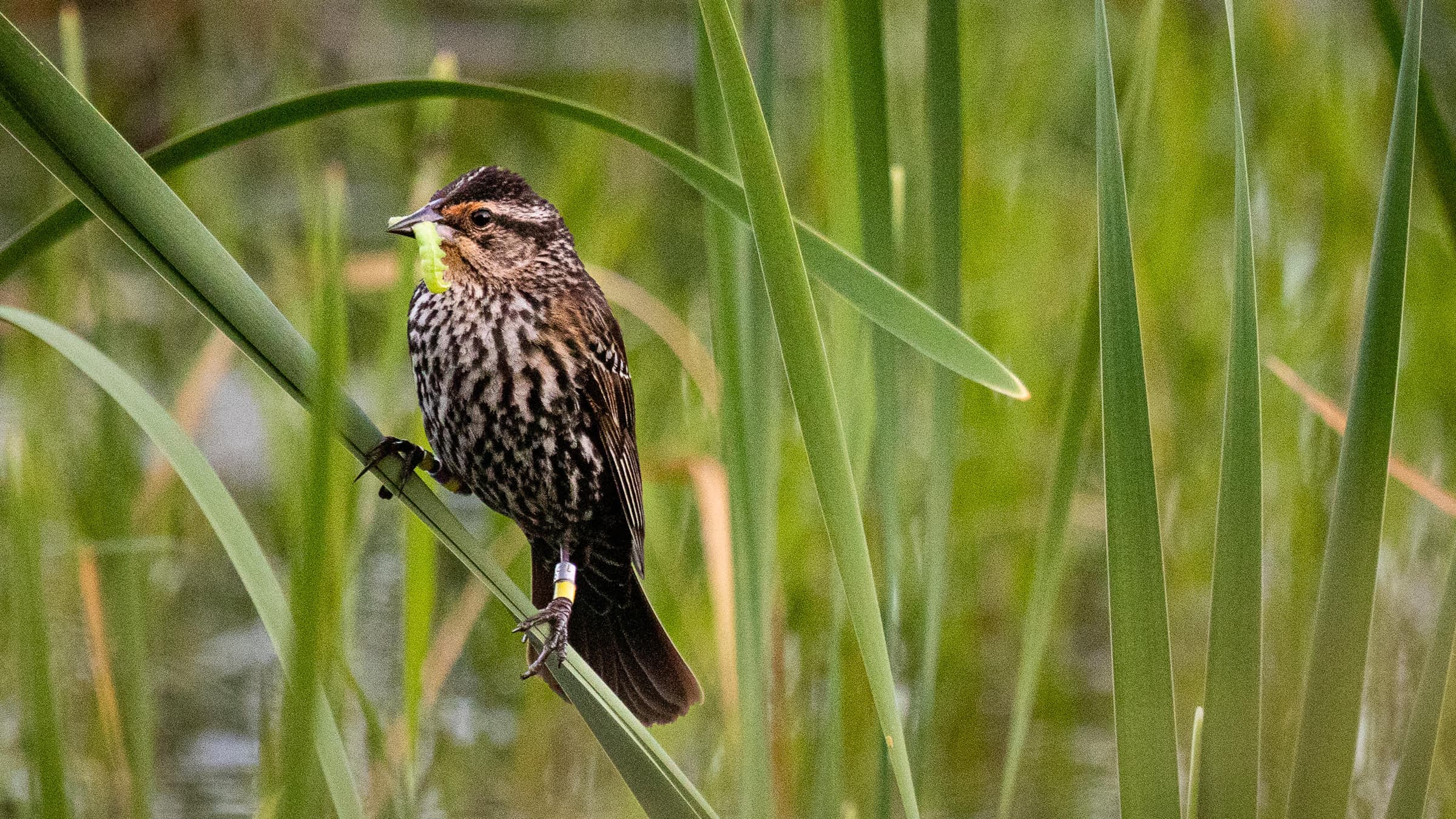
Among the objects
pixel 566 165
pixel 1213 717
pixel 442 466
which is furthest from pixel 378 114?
pixel 1213 717

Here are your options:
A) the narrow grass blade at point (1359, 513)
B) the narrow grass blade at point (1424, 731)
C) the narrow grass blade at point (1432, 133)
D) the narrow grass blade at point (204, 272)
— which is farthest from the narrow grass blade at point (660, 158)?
the narrow grass blade at point (1432, 133)

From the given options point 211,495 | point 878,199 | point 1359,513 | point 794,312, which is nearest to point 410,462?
point 211,495

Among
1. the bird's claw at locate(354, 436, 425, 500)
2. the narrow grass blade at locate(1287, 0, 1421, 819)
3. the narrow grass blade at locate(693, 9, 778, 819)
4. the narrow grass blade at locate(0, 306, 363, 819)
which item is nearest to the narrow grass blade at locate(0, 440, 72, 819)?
the narrow grass blade at locate(0, 306, 363, 819)

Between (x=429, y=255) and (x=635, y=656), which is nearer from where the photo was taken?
(x=429, y=255)

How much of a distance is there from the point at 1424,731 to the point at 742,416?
2.25 feet

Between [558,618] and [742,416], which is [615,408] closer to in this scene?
[742,416]

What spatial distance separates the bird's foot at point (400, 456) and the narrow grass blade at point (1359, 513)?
77cm

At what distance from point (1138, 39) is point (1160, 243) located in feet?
4.82

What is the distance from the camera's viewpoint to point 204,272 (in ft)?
2.99

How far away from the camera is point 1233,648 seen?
44.6 inches

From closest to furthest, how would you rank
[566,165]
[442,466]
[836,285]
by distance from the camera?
[836,285] → [442,466] → [566,165]

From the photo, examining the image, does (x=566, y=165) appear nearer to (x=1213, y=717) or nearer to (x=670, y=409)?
(x=670, y=409)

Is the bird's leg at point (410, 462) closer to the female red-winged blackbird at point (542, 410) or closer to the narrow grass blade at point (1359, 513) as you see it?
the female red-winged blackbird at point (542, 410)

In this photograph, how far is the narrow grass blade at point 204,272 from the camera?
86 centimetres
